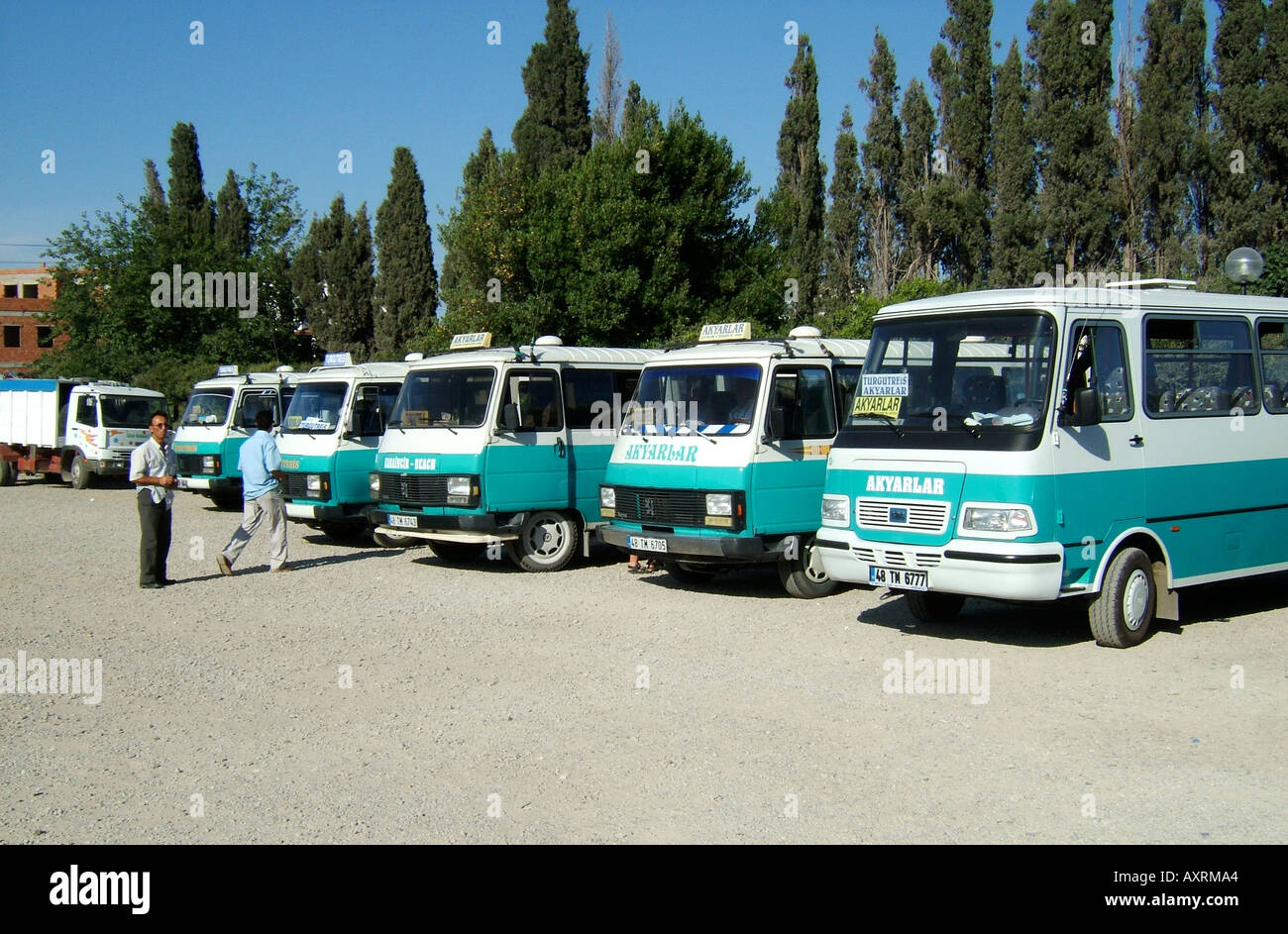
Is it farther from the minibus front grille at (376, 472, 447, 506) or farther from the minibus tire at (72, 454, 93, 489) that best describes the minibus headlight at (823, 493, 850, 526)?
the minibus tire at (72, 454, 93, 489)

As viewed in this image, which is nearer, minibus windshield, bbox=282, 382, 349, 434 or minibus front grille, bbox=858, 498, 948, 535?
minibus front grille, bbox=858, 498, 948, 535

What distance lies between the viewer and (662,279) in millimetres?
25625

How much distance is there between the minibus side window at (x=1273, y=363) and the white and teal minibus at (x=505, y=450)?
23.4 ft

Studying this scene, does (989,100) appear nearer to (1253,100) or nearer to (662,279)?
(1253,100)

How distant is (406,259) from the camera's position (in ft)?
159

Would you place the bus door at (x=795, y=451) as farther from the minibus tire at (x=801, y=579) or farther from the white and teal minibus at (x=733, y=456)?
the minibus tire at (x=801, y=579)

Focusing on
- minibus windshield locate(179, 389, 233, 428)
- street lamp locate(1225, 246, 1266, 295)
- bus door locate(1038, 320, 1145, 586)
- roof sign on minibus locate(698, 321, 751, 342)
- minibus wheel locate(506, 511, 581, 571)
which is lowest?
minibus wheel locate(506, 511, 581, 571)

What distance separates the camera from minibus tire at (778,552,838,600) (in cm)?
1123

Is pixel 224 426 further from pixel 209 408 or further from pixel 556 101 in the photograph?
pixel 556 101

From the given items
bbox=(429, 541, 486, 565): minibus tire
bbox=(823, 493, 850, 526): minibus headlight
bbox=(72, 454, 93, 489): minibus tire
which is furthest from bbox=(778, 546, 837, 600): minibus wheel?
bbox=(72, 454, 93, 489): minibus tire

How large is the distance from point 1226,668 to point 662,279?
1889 centimetres

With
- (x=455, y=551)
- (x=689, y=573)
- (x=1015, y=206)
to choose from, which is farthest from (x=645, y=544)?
(x=1015, y=206)

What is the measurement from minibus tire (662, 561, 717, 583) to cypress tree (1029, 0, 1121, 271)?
28.3 m

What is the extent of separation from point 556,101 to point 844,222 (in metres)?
12.0
